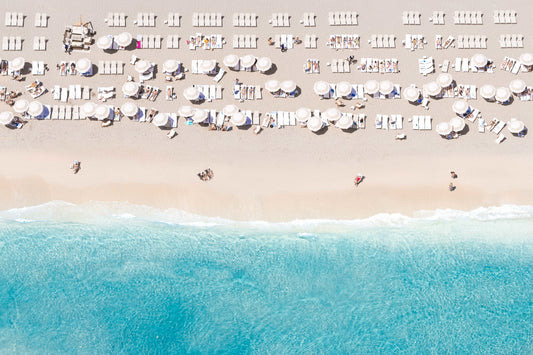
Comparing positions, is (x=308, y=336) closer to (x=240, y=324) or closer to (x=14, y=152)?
(x=240, y=324)

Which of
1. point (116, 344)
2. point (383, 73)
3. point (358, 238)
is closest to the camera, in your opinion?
point (116, 344)

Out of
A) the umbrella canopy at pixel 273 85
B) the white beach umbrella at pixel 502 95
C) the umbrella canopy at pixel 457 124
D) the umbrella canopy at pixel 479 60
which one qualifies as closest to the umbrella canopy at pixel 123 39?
the umbrella canopy at pixel 273 85

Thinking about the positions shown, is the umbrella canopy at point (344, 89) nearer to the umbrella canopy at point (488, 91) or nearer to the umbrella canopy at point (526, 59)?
the umbrella canopy at point (488, 91)

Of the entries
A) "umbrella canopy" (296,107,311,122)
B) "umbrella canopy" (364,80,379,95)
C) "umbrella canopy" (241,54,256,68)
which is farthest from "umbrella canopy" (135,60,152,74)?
"umbrella canopy" (364,80,379,95)

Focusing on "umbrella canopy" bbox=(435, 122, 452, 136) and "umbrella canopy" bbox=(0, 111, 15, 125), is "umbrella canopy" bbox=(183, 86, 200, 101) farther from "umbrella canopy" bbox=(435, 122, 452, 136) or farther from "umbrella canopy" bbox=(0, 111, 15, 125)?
"umbrella canopy" bbox=(435, 122, 452, 136)

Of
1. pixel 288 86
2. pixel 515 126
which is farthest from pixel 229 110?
pixel 515 126

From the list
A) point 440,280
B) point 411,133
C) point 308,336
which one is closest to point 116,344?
point 308,336
